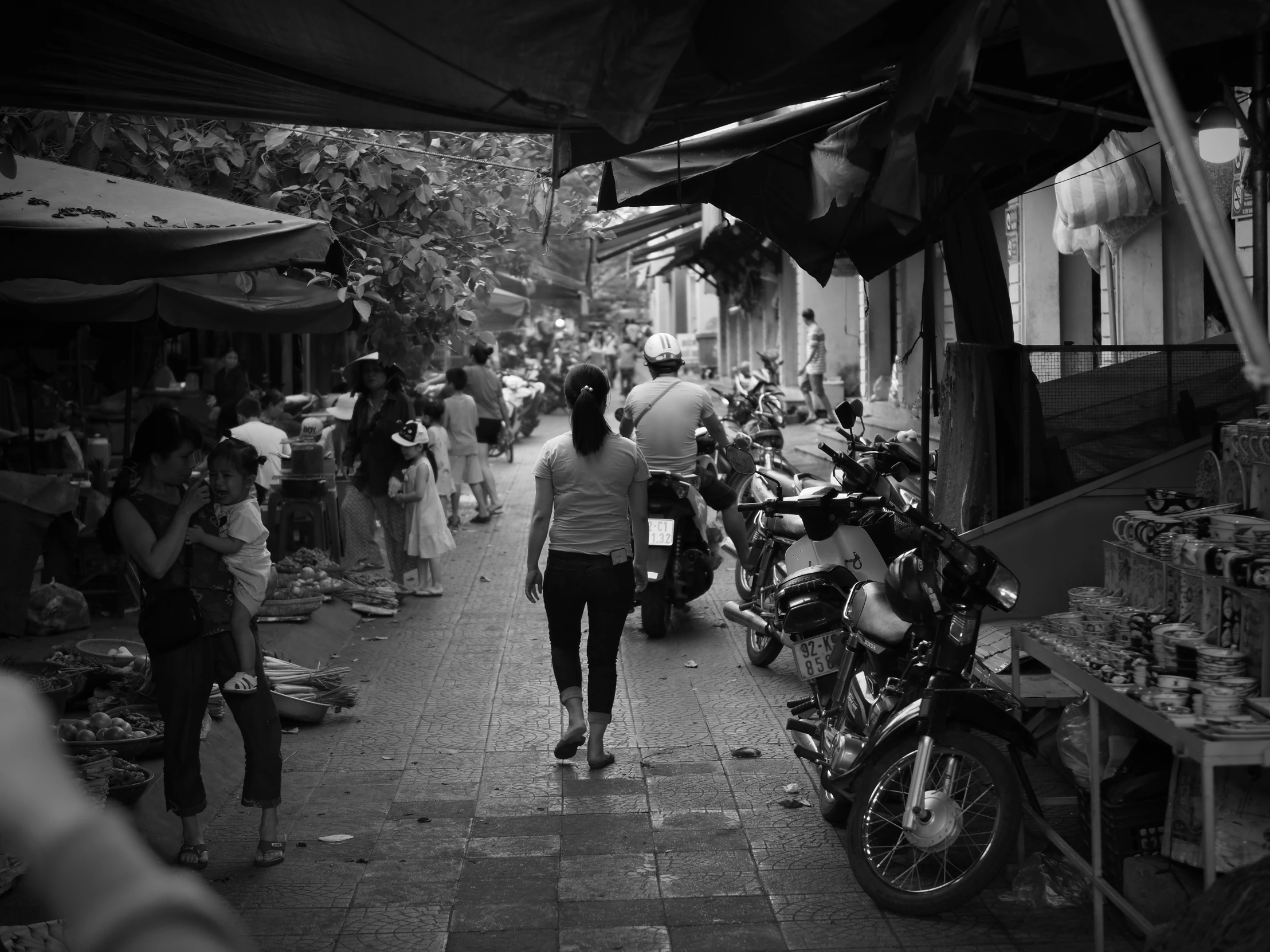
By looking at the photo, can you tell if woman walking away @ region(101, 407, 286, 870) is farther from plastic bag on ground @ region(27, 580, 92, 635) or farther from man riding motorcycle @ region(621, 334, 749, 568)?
man riding motorcycle @ region(621, 334, 749, 568)

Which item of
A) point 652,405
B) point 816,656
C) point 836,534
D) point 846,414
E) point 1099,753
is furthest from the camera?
point 652,405

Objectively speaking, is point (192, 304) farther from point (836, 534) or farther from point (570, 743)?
point (836, 534)

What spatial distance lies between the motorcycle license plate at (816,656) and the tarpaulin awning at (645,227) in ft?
63.9

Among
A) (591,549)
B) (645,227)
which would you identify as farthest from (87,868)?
(645,227)

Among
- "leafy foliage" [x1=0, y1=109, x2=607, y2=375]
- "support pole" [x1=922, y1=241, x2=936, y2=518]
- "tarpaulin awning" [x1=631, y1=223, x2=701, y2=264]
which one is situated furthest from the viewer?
"tarpaulin awning" [x1=631, y1=223, x2=701, y2=264]

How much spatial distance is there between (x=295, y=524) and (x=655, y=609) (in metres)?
3.56

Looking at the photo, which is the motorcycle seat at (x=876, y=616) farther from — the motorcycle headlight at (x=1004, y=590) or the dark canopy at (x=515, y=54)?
the dark canopy at (x=515, y=54)

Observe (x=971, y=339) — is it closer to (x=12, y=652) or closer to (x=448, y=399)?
(x=12, y=652)

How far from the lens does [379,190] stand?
33.1 ft

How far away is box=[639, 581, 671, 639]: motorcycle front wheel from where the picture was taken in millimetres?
9008

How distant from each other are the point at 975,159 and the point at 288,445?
7.48 meters

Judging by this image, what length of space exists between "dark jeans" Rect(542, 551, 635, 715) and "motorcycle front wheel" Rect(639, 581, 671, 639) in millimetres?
2545

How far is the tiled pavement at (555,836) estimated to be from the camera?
4465 mm

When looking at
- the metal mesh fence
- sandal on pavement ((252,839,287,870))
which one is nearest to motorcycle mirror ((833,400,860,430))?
the metal mesh fence
